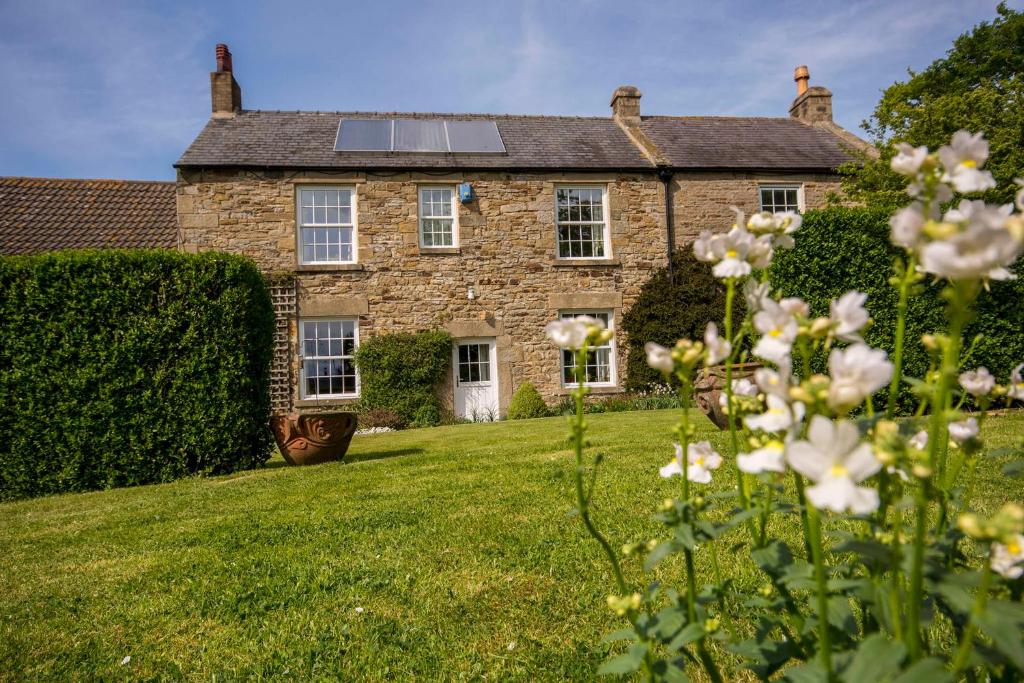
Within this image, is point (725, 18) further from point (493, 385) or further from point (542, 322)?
point (493, 385)

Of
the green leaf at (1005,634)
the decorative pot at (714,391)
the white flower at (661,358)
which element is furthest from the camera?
the decorative pot at (714,391)

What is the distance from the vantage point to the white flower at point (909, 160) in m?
1.11

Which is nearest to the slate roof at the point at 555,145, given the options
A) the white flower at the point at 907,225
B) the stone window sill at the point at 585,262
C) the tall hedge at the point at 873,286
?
the stone window sill at the point at 585,262

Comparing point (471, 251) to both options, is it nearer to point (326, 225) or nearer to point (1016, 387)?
point (326, 225)

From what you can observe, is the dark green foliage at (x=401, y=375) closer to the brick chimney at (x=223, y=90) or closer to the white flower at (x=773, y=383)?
the brick chimney at (x=223, y=90)

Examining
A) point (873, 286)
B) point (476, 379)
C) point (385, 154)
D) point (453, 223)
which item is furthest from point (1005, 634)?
point (385, 154)

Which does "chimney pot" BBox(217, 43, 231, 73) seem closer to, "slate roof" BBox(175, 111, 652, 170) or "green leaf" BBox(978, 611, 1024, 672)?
"slate roof" BBox(175, 111, 652, 170)

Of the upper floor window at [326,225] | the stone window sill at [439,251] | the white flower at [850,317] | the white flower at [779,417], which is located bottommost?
the white flower at [779,417]

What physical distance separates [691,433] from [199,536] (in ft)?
13.5

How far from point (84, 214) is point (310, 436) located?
11249mm

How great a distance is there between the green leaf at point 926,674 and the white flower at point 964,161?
774 millimetres

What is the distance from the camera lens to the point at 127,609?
3084mm

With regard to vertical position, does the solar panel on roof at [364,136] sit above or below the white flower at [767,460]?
above

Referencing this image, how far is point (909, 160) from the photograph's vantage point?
3.68 feet
